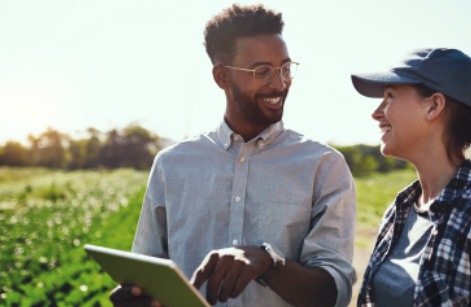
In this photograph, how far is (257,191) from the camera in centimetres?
207

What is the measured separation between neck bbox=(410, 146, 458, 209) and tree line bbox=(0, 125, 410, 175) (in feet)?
163

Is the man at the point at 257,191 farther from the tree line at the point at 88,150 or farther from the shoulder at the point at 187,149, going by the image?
the tree line at the point at 88,150

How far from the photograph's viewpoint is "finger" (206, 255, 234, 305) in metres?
1.33

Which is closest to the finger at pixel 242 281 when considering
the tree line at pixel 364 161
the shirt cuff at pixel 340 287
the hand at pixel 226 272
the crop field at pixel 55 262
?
the hand at pixel 226 272

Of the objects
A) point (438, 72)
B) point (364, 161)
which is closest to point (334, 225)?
point (438, 72)

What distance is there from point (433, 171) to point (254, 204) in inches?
34.3

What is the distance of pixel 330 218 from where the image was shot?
1929 mm

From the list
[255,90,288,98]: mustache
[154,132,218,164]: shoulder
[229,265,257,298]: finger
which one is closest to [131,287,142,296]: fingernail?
[229,265,257,298]: finger

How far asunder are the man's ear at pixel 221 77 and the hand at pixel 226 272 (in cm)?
131

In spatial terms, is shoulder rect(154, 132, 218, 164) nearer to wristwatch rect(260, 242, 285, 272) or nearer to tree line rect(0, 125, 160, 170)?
wristwatch rect(260, 242, 285, 272)

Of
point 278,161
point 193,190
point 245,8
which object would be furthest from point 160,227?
point 245,8

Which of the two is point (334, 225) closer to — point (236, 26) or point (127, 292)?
point (127, 292)

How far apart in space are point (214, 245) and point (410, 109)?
46.2 inches

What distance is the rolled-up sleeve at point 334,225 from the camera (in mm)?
1859
